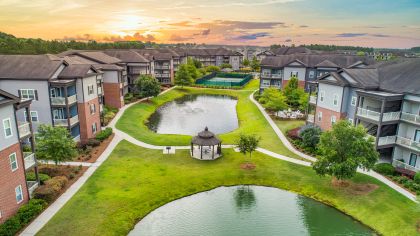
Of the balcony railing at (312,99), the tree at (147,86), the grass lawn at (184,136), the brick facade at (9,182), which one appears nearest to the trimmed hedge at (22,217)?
the brick facade at (9,182)

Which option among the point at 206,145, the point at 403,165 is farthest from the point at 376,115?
the point at 206,145

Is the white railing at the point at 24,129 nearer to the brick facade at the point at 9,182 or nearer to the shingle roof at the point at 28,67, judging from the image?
the brick facade at the point at 9,182

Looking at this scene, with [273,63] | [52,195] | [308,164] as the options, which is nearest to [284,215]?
[308,164]

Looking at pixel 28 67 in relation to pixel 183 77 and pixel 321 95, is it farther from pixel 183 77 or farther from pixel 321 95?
pixel 183 77

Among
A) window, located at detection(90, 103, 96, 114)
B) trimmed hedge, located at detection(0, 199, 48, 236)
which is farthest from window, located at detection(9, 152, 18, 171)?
window, located at detection(90, 103, 96, 114)

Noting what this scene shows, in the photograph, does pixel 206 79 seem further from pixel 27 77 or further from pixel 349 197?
pixel 349 197
